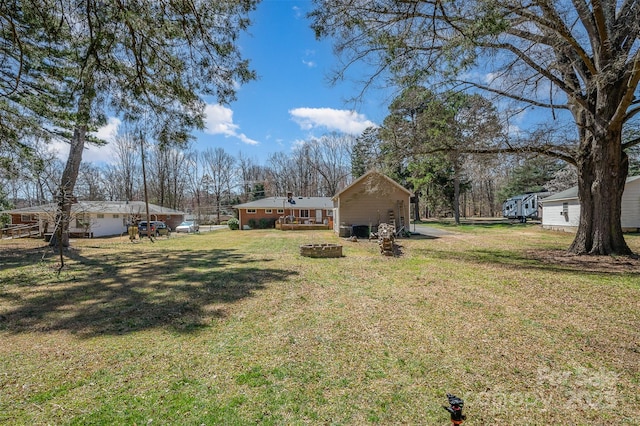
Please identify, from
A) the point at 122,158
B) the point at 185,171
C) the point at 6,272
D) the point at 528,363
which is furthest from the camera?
the point at 185,171

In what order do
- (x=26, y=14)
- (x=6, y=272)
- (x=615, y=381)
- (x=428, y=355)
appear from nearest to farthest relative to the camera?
(x=615, y=381), (x=428, y=355), (x=26, y=14), (x=6, y=272)

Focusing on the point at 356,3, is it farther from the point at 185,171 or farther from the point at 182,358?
the point at 185,171

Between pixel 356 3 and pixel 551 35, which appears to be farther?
pixel 551 35

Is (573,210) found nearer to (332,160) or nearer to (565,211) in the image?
(565,211)

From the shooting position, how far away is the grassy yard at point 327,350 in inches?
111

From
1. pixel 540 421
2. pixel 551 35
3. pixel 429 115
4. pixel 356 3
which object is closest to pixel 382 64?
pixel 356 3

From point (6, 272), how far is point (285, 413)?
42.5 feet

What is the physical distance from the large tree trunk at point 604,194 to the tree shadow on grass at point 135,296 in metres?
10.5

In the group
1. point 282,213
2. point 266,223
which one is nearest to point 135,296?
point 266,223

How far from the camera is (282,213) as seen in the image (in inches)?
1289

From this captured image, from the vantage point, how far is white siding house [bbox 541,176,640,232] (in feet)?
59.2

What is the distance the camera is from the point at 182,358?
3852 millimetres

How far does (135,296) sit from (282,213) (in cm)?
A: 2585

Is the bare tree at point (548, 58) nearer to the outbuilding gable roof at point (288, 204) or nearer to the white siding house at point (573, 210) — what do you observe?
the white siding house at point (573, 210)
